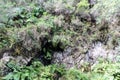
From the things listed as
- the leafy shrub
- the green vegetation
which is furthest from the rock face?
the leafy shrub

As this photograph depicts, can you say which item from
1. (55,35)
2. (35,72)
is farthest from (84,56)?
(35,72)

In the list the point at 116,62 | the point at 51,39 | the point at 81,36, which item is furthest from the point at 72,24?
the point at 116,62

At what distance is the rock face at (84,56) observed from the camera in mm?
7054

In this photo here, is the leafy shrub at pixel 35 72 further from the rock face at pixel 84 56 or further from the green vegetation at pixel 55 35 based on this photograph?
the rock face at pixel 84 56

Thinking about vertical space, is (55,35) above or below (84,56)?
above

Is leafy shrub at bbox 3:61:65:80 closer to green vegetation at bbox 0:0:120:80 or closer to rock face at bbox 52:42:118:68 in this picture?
green vegetation at bbox 0:0:120:80

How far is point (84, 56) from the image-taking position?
723cm

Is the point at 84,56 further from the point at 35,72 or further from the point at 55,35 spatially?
the point at 35,72

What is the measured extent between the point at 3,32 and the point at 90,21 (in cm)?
357

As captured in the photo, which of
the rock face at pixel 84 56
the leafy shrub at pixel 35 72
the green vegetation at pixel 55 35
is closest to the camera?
the leafy shrub at pixel 35 72

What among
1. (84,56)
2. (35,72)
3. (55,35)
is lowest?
(35,72)

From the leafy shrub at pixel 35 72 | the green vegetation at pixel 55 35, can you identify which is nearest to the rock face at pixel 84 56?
the green vegetation at pixel 55 35

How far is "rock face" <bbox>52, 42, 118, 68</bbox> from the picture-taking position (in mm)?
7054

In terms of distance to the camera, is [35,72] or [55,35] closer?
[35,72]
